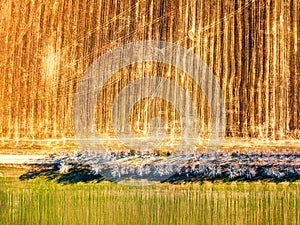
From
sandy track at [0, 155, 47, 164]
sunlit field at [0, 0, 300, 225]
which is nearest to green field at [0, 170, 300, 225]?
sunlit field at [0, 0, 300, 225]

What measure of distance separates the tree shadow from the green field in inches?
4.4

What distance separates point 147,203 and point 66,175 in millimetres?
2370

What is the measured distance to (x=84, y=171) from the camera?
11.5 m

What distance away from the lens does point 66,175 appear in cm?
1155

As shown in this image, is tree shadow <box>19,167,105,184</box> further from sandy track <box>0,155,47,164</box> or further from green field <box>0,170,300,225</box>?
sandy track <box>0,155,47,164</box>

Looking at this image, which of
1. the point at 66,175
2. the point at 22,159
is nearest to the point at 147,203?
the point at 66,175

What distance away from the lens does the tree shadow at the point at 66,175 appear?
1148 cm

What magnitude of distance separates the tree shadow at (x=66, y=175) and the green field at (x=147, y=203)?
4.4 inches

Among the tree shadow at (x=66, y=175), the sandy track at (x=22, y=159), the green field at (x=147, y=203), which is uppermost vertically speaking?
the sandy track at (x=22, y=159)

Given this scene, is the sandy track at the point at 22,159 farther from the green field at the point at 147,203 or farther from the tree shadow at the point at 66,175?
the green field at the point at 147,203

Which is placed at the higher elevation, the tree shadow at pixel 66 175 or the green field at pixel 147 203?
the tree shadow at pixel 66 175

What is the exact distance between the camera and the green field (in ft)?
36.3

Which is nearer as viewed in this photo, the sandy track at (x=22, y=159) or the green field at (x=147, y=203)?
the green field at (x=147, y=203)

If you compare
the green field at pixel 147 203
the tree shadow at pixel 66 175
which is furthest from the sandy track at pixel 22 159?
the green field at pixel 147 203
